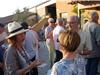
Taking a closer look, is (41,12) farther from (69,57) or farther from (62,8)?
(69,57)

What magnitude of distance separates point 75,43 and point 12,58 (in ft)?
3.50

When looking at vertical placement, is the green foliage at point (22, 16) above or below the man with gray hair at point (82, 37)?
below

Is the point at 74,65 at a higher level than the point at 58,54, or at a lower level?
higher

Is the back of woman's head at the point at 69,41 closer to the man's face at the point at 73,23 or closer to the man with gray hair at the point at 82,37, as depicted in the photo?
the man with gray hair at the point at 82,37

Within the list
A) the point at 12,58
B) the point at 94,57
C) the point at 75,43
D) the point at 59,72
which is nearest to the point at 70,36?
the point at 75,43

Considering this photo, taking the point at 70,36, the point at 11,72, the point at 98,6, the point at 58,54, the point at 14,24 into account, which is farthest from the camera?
the point at 98,6

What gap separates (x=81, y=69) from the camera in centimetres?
477

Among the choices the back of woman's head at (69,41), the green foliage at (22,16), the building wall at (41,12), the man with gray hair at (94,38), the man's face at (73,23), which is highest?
the back of woman's head at (69,41)

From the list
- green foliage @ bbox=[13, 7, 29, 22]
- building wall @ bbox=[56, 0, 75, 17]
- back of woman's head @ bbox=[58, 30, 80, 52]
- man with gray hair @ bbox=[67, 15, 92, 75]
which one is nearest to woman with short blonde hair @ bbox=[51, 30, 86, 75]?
back of woman's head @ bbox=[58, 30, 80, 52]

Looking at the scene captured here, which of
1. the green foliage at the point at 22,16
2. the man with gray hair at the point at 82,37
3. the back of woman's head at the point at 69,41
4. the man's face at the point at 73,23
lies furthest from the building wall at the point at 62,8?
the back of woman's head at the point at 69,41

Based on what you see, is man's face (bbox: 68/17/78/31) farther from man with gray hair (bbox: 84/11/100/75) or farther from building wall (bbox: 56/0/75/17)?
building wall (bbox: 56/0/75/17)

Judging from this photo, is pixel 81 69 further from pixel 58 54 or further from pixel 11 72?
pixel 58 54

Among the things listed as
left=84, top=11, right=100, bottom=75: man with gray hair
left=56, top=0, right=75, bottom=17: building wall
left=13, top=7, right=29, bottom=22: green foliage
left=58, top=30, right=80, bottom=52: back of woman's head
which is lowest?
left=13, top=7, right=29, bottom=22: green foliage

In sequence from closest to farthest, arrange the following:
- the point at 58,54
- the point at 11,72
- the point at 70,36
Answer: the point at 70,36, the point at 11,72, the point at 58,54
